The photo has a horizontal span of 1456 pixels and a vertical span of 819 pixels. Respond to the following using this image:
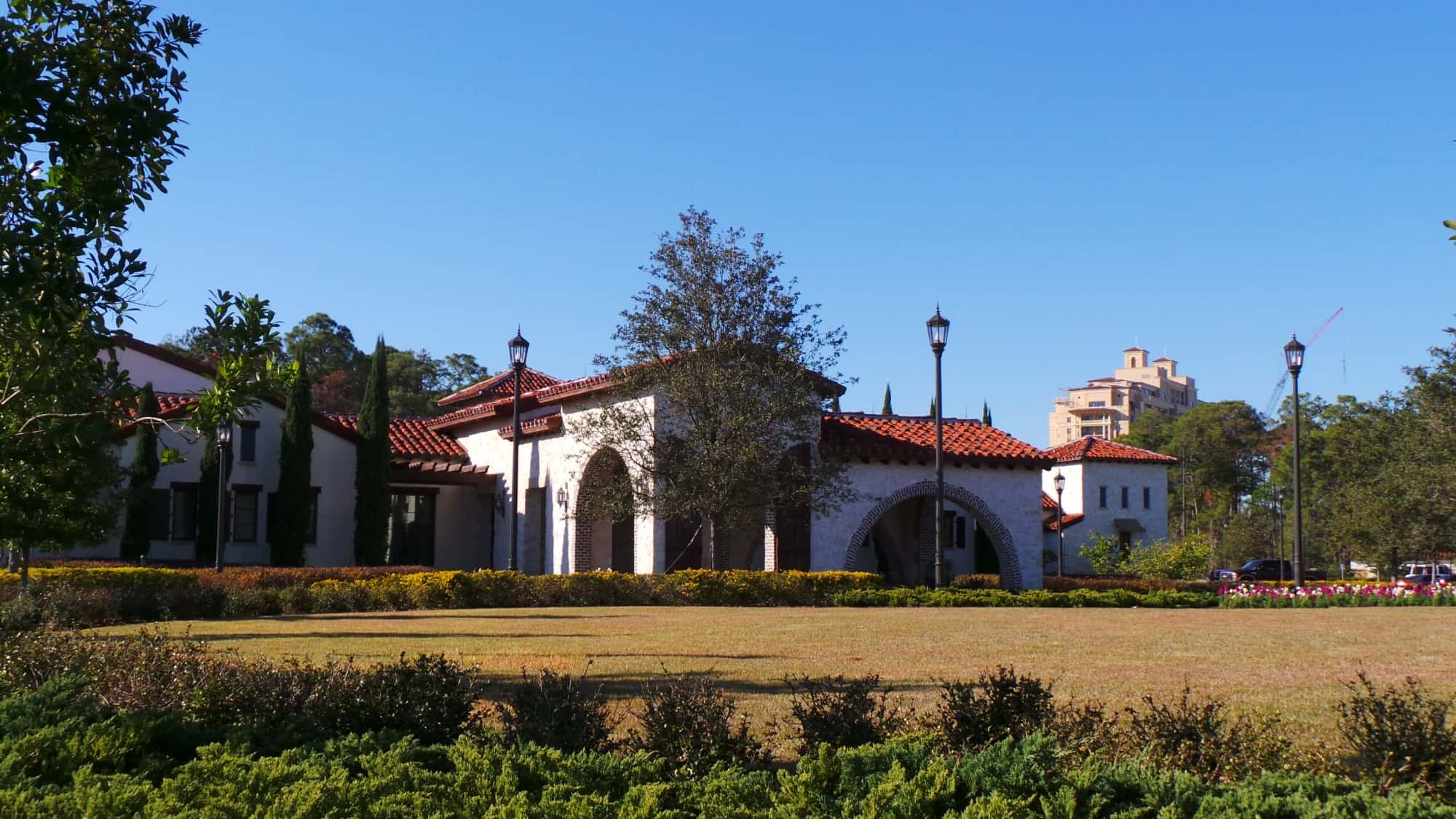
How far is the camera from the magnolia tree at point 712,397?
25.5m

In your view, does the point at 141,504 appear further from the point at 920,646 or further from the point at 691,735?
the point at 691,735

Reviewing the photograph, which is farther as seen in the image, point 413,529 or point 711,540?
point 413,529

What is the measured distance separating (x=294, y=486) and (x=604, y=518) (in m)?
8.27

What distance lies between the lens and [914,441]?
31.4 m

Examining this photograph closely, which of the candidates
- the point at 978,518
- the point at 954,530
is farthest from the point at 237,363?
the point at 954,530

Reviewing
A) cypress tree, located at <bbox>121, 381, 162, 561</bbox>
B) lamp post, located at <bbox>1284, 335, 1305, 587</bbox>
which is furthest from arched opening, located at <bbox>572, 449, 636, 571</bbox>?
lamp post, located at <bbox>1284, 335, 1305, 587</bbox>

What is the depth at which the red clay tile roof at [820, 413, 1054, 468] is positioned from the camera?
1193 inches

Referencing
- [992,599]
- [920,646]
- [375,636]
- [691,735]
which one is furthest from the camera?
[992,599]

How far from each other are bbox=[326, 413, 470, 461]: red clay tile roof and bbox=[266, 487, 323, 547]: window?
242cm

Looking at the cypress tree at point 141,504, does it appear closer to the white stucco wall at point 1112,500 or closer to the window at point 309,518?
the window at point 309,518

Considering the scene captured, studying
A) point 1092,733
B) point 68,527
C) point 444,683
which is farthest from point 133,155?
point 68,527

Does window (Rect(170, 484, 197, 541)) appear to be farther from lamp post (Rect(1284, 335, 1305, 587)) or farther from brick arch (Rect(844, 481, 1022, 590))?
lamp post (Rect(1284, 335, 1305, 587))

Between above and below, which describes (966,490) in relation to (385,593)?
above

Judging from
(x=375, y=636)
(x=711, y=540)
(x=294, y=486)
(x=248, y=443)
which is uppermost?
(x=248, y=443)
